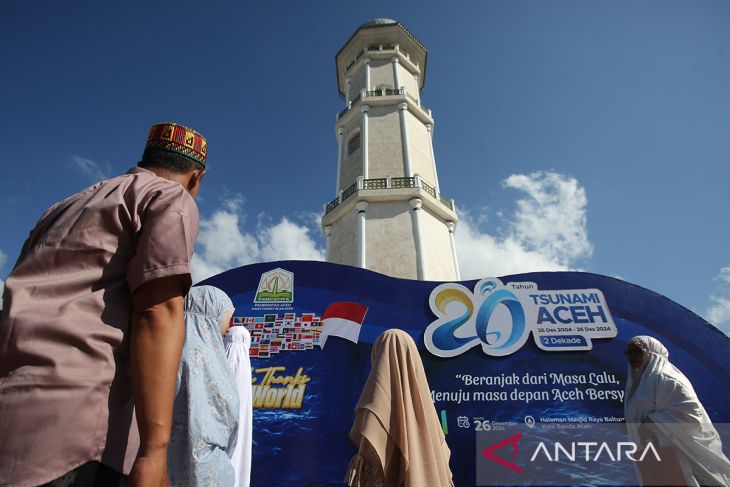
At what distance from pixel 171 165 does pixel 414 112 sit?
15448 millimetres

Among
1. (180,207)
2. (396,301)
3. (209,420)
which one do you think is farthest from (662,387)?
(180,207)

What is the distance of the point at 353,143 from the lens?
51.6ft

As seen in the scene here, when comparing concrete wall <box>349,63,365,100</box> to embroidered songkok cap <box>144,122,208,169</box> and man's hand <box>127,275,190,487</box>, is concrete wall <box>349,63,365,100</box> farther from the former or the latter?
man's hand <box>127,275,190,487</box>

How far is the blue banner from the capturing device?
19.3 feet

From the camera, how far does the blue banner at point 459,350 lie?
5.88m

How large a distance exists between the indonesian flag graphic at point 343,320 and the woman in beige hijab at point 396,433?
337 cm

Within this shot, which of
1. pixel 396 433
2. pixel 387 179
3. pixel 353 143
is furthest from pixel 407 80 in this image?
pixel 396 433

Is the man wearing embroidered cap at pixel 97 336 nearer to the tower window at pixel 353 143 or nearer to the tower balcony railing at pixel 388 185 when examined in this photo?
the tower balcony railing at pixel 388 185

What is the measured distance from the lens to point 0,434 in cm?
88

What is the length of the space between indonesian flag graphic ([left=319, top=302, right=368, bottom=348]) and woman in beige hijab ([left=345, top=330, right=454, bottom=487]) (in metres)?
3.37

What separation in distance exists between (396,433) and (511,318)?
14.3ft

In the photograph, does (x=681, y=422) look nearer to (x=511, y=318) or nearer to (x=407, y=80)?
(x=511, y=318)

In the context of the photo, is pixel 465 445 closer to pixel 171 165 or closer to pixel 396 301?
pixel 396 301

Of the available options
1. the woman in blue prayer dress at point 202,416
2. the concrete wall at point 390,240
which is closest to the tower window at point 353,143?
the concrete wall at point 390,240
